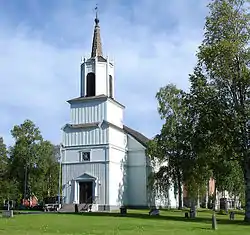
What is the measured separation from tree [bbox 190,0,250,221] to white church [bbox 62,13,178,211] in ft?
62.1

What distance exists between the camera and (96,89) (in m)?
55.7

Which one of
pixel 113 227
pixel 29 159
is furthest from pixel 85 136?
pixel 113 227

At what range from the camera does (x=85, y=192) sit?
53469 millimetres

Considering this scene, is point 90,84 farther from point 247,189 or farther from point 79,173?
point 247,189

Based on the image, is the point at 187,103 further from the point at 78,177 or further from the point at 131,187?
the point at 131,187

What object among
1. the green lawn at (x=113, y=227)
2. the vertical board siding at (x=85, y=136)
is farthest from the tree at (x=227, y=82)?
the vertical board siding at (x=85, y=136)

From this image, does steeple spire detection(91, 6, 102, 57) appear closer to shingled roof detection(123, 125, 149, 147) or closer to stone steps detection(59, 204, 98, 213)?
shingled roof detection(123, 125, 149, 147)

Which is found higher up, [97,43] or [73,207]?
[97,43]

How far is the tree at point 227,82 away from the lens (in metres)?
35.2

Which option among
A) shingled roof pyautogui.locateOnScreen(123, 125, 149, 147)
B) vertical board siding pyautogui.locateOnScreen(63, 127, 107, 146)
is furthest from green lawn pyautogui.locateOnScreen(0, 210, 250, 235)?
shingled roof pyautogui.locateOnScreen(123, 125, 149, 147)

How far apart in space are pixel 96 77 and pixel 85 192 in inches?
560

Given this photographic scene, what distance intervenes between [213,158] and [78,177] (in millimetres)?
20950

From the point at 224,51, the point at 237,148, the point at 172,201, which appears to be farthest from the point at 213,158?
the point at 172,201

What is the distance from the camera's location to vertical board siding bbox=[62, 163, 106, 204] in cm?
5258
